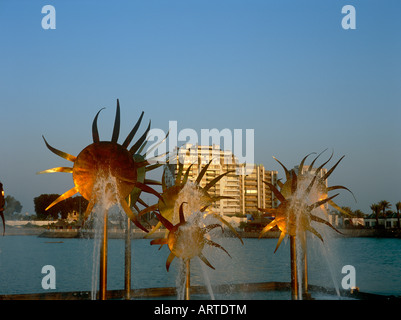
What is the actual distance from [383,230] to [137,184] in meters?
139

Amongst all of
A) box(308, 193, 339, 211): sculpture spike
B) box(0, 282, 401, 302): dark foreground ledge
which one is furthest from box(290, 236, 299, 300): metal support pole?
box(0, 282, 401, 302): dark foreground ledge

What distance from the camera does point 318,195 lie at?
13523 mm

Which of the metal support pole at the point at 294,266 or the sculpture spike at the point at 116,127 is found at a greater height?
the sculpture spike at the point at 116,127

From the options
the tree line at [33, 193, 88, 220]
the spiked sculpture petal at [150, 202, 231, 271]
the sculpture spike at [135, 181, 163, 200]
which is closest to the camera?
the spiked sculpture petal at [150, 202, 231, 271]

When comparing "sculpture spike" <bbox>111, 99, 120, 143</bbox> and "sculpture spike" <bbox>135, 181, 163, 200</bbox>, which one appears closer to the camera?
"sculpture spike" <bbox>111, 99, 120, 143</bbox>

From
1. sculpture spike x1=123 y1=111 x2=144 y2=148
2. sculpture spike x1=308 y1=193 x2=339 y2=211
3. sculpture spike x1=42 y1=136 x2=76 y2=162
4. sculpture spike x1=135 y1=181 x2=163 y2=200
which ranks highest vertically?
sculpture spike x1=123 y1=111 x2=144 y2=148

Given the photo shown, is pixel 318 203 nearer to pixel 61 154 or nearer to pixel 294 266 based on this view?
pixel 294 266

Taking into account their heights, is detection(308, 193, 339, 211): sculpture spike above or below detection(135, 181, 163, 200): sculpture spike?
below

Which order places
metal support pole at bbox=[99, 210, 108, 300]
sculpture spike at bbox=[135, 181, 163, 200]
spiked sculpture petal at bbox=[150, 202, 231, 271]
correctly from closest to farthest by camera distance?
metal support pole at bbox=[99, 210, 108, 300], spiked sculpture petal at bbox=[150, 202, 231, 271], sculpture spike at bbox=[135, 181, 163, 200]

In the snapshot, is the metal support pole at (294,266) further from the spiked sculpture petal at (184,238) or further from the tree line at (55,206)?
the tree line at (55,206)

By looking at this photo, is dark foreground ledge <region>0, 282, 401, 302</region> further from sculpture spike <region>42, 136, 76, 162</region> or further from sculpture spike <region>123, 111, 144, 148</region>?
sculpture spike <region>123, 111, 144, 148</region>

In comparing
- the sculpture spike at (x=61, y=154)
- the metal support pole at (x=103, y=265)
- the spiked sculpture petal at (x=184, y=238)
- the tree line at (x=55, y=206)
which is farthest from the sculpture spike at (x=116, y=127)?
the tree line at (x=55, y=206)

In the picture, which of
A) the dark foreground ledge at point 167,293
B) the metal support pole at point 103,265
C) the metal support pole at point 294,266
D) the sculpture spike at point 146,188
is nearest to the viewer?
the metal support pole at point 103,265
